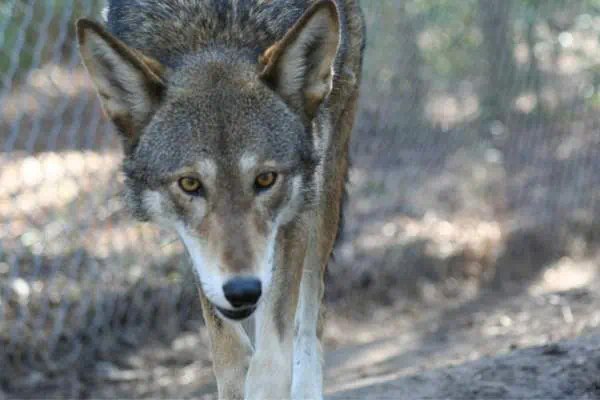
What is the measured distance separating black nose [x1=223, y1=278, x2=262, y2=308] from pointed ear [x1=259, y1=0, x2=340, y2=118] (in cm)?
88

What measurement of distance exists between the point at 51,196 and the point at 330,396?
2731mm

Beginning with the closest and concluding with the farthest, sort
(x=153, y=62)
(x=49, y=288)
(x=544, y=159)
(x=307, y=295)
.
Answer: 1. (x=153, y=62)
2. (x=307, y=295)
3. (x=49, y=288)
4. (x=544, y=159)

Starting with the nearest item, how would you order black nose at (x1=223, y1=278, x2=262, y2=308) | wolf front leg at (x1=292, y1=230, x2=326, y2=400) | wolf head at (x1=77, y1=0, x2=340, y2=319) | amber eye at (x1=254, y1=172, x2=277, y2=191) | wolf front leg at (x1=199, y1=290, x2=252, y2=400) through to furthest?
black nose at (x1=223, y1=278, x2=262, y2=308), wolf head at (x1=77, y1=0, x2=340, y2=319), amber eye at (x1=254, y1=172, x2=277, y2=191), wolf front leg at (x1=199, y1=290, x2=252, y2=400), wolf front leg at (x1=292, y1=230, x2=326, y2=400)

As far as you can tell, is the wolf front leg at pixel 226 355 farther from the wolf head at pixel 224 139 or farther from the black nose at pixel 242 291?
the black nose at pixel 242 291

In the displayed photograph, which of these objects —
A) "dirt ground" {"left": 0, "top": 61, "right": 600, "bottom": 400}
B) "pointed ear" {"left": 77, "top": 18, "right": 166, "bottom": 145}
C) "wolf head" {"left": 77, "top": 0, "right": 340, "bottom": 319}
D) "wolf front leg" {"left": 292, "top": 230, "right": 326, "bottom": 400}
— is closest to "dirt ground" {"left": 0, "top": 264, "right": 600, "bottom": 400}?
"dirt ground" {"left": 0, "top": 61, "right": 600, "bottom": 400}

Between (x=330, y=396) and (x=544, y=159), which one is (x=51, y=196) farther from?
(x=544, y=159)

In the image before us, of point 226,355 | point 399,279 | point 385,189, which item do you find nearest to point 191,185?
point 226,355

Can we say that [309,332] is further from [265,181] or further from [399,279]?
[399,279]

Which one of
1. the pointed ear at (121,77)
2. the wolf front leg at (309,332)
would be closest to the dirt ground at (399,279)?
the wolf front leg at (309,332)

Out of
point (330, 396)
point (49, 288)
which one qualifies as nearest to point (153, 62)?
point (330, 396)

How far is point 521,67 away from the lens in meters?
10.1

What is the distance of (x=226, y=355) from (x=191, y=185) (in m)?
0.87

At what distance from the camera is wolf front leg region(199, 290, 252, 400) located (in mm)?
4262

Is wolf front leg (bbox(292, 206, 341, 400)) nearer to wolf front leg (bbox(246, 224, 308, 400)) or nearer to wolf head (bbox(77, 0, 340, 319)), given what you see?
wolf front leg (bbox(246, 224, 308, 400))
